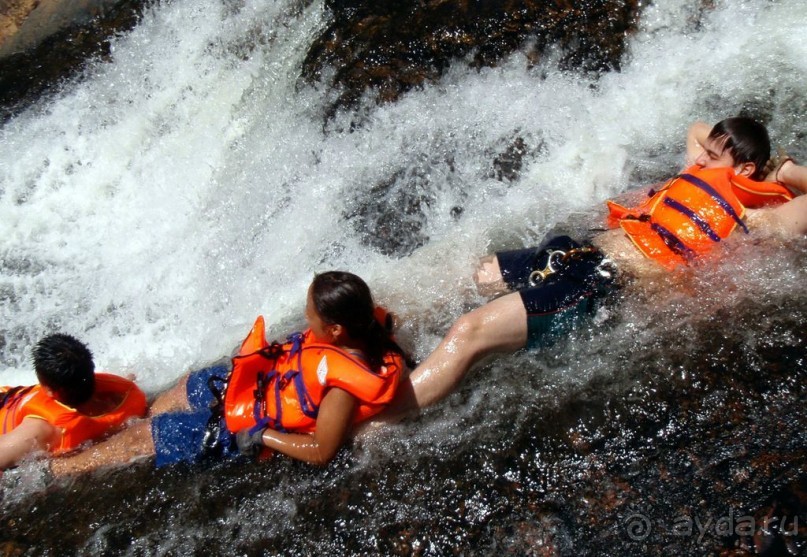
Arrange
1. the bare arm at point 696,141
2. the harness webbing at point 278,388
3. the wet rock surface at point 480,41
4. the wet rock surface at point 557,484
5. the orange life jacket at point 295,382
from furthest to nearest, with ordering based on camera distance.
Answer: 1. the wet rock surface at point 480,41
2. the bare arm at point 696,141
3. the harness webbing at point 278,388
4. the orange life jacket at point 295,382
5. the wet rock surface at point 557,484

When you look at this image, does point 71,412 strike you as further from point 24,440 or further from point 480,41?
point 480,41

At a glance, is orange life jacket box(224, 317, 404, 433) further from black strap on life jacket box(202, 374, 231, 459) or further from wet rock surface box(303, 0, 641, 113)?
wet rock surface box(303, 0, 641, 113)

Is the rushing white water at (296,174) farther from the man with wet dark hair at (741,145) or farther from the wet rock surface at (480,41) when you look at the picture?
the man with wet dark hair at (741,145)

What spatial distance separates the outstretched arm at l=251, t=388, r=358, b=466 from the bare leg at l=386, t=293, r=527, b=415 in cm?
29

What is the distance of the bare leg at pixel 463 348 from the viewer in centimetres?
312

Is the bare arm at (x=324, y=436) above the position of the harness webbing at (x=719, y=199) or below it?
above

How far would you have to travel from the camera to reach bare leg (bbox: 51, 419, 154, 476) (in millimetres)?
3320

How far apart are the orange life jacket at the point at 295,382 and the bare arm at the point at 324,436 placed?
0.18ft

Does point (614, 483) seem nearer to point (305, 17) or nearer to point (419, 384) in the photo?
point (419, 384)

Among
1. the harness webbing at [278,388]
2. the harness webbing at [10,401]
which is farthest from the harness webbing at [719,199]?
the harness webbing at [10,401]

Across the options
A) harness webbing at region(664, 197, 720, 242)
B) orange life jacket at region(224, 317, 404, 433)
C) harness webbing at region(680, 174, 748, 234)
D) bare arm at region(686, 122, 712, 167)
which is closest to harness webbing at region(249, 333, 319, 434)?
orange life jacket at region(224, 317, 404, 433)

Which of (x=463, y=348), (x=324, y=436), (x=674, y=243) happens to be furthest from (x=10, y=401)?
(x=674, y=243)

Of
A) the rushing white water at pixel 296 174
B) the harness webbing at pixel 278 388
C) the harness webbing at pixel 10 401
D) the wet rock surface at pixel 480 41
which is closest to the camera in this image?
the harness webbing at pixel 278 388

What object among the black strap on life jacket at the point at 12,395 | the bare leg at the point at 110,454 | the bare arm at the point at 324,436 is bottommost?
the bare arm at the point at 324,436
